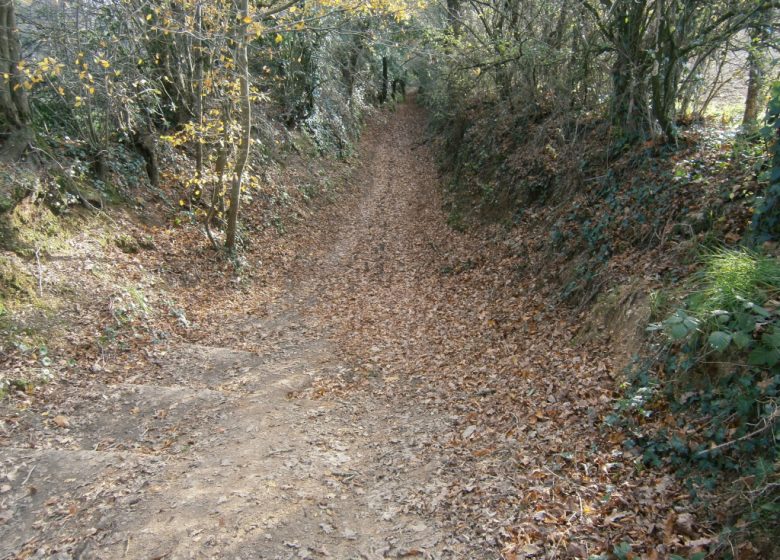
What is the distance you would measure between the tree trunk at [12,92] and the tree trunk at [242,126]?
4.07 meters

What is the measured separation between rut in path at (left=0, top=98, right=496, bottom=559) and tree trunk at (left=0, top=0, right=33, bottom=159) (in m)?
5.16

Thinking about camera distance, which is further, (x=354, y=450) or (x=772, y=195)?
(x=354, y=450)

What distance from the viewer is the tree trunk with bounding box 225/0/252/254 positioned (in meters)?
9.71

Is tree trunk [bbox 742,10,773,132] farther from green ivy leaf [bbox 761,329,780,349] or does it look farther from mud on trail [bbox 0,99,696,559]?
mud on trail [bbox 0,99,696,559]

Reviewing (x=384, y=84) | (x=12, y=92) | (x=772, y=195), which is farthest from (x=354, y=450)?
(x=384, y=84)

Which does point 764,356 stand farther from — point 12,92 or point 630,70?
point 12,92

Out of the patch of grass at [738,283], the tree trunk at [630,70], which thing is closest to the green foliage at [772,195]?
the patch of grass at [738,283]

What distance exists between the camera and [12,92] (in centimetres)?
880

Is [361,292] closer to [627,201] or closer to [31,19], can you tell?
[627,201]

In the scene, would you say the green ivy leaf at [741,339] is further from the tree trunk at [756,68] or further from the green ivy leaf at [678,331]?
the tree trunk at [756,68]

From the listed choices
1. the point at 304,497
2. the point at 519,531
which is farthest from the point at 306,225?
the point at 519,531

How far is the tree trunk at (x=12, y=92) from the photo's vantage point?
8.52 m

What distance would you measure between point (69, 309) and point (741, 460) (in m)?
9.41

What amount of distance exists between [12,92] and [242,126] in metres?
4.36
